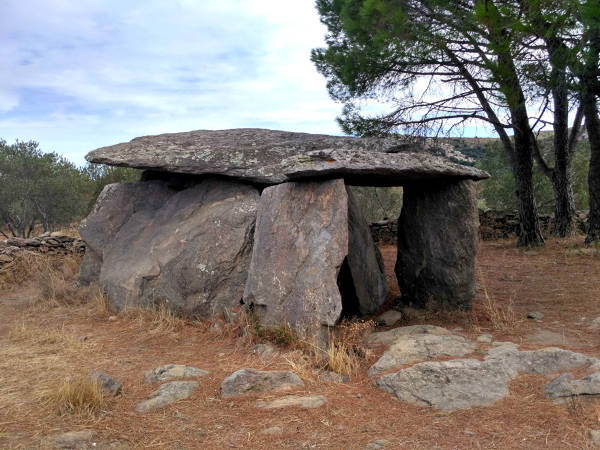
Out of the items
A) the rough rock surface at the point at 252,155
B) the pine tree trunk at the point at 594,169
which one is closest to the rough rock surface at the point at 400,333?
the rough rock surface at the point at 252,155

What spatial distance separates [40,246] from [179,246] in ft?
16.9

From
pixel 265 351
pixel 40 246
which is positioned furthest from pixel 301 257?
pixel 40 246

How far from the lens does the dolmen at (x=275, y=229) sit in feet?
18.2

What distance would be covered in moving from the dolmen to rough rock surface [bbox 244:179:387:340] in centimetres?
1

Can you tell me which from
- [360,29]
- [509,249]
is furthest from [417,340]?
[509,249]

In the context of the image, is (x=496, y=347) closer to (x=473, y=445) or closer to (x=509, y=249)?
(x=473, y=445)

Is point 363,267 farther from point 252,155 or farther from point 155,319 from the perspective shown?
point 155,319

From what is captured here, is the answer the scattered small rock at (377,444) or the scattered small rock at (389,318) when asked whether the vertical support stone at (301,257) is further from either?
the scattered small rock at (377,444)

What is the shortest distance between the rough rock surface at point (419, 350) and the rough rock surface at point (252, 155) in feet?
5.98

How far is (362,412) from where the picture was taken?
13.0 ft

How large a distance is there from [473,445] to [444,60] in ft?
26.1

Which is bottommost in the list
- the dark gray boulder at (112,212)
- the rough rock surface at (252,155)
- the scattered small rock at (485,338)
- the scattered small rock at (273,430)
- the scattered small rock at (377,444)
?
the scattered small rock at (377,444)

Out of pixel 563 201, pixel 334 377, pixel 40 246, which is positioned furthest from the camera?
pixel 563 201

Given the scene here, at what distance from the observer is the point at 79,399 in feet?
13.2
